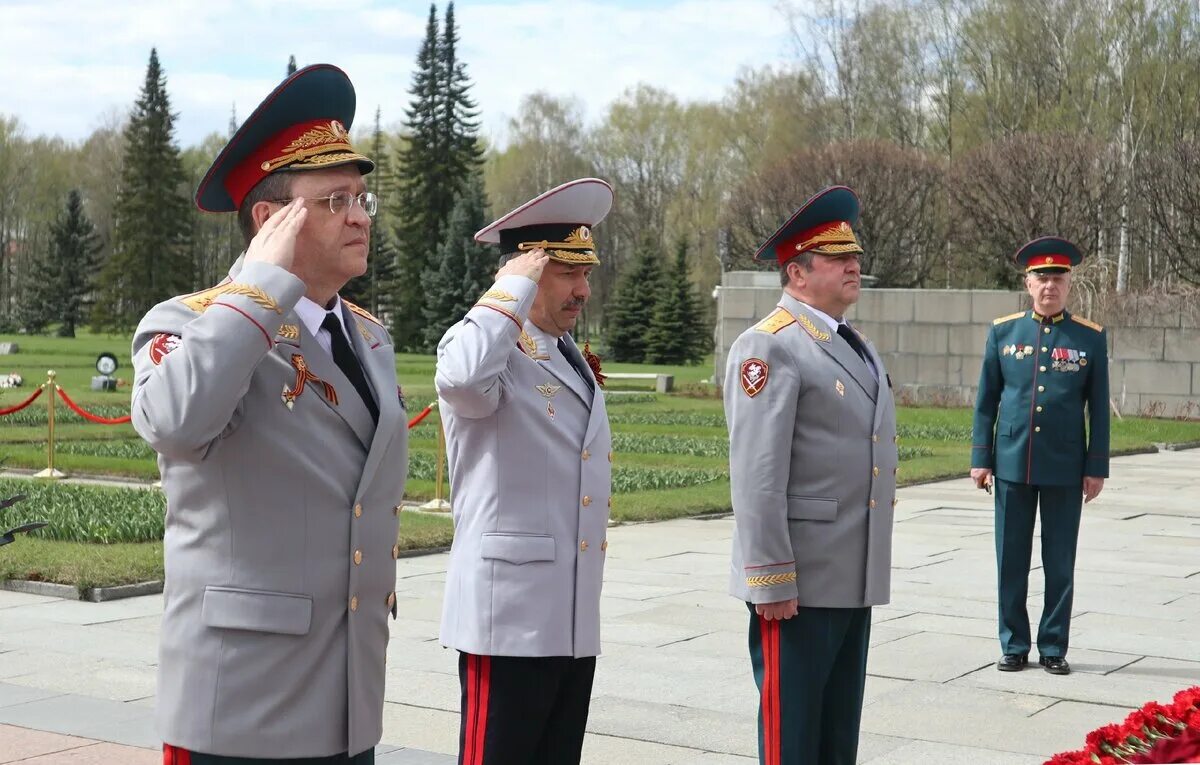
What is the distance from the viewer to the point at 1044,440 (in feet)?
24.8

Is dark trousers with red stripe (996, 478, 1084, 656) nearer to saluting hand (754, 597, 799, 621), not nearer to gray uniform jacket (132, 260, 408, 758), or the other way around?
saluting hand (754, 597, 799, 621)

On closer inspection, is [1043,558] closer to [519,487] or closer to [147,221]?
[519,487]

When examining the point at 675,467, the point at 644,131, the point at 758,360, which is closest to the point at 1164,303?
the point at 675,467

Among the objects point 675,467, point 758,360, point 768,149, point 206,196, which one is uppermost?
point 768,149

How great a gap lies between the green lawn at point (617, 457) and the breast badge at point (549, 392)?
14.1ft

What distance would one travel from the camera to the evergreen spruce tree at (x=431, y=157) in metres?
66.8

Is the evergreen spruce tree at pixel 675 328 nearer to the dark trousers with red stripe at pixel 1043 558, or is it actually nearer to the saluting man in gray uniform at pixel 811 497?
the dark trousers with red stripe at pixel 1043 558

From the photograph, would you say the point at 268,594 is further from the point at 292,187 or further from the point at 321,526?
the point at 292,187

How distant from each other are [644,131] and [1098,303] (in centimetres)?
4785

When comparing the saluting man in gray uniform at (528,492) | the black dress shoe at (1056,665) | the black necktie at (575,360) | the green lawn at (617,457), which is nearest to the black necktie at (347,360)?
the saluting man in gray uniform at (528,492)

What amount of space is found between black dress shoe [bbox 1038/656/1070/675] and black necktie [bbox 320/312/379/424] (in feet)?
17.2

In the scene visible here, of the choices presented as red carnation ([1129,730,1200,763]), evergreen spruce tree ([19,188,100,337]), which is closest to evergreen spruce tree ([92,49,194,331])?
evergreen spruce tree ([19,188,100,337])

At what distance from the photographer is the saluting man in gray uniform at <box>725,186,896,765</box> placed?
452 cm

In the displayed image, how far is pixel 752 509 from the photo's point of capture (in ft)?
15.0
